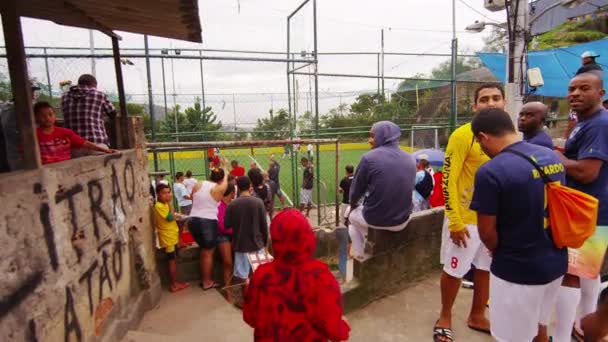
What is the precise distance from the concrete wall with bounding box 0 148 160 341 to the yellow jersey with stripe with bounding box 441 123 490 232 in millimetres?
2831

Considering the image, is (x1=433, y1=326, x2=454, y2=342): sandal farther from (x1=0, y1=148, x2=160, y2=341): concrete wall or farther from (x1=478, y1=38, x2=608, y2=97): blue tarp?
(x1=478, y1=38, x2=608, y2=97): blue tarp

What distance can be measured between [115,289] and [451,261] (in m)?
2.94

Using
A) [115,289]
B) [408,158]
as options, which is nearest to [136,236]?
[115,289]

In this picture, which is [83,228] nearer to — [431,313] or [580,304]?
[431,313]

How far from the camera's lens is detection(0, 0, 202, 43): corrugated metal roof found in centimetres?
274

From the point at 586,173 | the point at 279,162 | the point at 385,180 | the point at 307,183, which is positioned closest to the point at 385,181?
the point at 385,180

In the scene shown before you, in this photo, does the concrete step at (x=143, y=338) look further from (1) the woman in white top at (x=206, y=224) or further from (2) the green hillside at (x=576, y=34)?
(2) the green hillside at (x=576, y=34)

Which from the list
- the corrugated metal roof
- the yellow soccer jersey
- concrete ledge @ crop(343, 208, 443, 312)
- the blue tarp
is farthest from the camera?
the blue tarp

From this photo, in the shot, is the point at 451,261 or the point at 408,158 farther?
the point at 408,158

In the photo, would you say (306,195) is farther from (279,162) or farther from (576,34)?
(576,34)

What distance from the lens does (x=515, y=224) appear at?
6.56ft

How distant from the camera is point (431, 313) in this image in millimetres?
3531

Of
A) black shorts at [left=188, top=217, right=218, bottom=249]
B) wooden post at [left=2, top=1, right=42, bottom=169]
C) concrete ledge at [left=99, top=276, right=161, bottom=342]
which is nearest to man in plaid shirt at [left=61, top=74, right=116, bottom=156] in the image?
black shorts at [left=188, top=217, right=218, bottom=249]

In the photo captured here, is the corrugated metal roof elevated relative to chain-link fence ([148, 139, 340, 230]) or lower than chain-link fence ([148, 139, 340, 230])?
elevated
